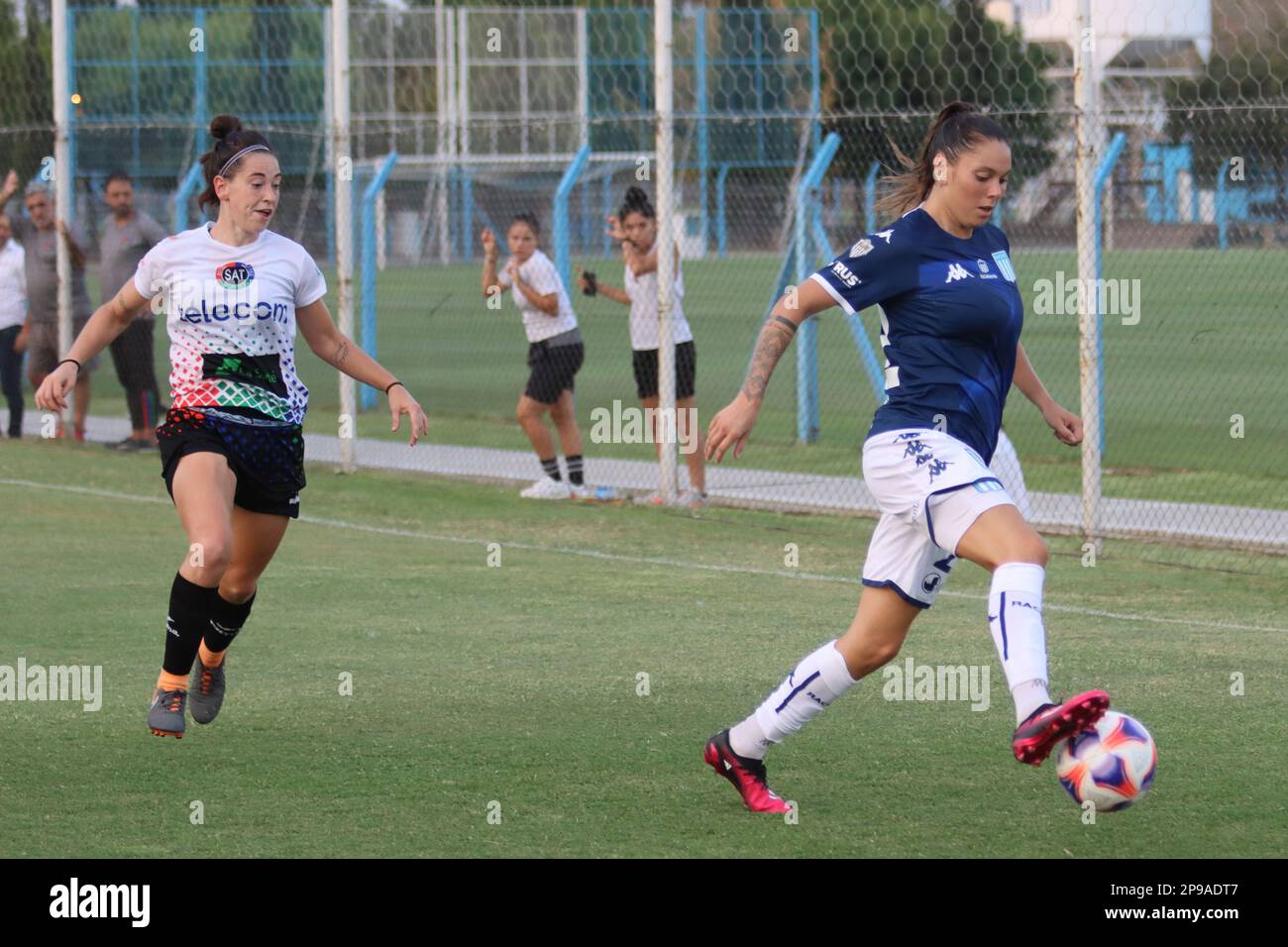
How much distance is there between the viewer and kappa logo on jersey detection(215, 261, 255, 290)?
652cm

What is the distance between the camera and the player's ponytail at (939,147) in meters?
5.56

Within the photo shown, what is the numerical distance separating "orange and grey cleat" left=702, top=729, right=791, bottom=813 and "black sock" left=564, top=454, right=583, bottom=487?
310 inches

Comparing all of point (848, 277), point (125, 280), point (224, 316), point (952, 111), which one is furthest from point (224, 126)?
point (125, 280)

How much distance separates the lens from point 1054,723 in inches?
191

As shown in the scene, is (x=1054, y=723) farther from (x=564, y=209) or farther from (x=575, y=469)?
Answer: (x=564, y=209)

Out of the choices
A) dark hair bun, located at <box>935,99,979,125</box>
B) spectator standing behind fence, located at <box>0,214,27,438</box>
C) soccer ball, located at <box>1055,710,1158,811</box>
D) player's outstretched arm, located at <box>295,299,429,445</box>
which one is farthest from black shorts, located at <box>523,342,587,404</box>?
soccer ball, located at <box>1055,710,1158,811</box>

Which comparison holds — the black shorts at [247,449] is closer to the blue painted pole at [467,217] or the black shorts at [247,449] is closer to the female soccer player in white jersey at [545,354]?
the female soccer player in white jersey at [545,354]

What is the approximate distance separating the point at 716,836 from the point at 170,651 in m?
2.12

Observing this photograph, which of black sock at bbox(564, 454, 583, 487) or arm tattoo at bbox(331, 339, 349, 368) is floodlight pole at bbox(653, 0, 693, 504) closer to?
black sock at bbox(564, 454, 583, 487)

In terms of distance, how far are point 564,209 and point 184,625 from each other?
10465 mm

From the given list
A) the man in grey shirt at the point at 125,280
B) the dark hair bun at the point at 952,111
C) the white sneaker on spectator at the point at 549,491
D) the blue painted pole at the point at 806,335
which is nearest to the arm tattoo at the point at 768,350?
the dark hair bun at the point at 952,111

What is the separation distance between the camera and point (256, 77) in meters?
47.3

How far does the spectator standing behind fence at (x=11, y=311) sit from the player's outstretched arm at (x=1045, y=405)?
13.3m

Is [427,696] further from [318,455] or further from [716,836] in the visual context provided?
[318,455]
